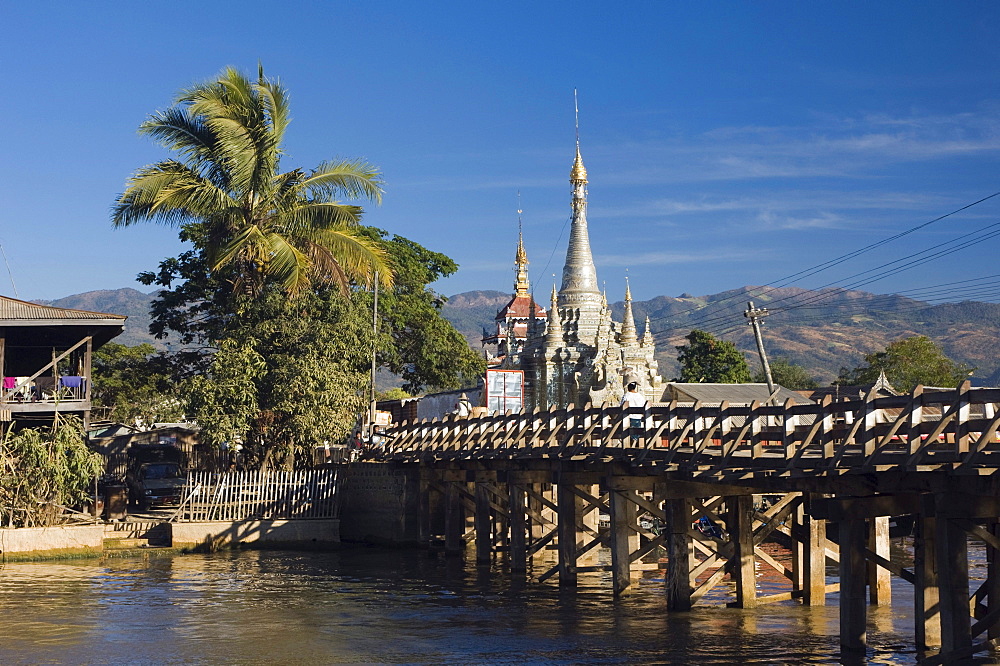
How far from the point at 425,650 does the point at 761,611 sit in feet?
22.9

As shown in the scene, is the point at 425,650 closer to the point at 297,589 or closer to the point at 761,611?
the point at 761,611

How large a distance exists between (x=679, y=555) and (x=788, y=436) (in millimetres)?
5266

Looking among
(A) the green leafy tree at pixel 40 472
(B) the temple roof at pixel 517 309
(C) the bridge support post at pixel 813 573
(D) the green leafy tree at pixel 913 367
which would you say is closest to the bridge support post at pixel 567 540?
(C) the bridge support post at pixel 813 573

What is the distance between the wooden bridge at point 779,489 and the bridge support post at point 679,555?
32mm

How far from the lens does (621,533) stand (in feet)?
81.8

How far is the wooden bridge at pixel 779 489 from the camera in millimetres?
15594

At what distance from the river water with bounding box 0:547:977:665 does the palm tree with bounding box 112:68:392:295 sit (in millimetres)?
12739

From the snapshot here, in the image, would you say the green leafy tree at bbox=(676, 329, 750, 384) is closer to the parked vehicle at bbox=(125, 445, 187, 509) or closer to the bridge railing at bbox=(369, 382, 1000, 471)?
the parked vehicle at bbox=(125, 445, 187, 509)

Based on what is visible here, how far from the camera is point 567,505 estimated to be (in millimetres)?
27359

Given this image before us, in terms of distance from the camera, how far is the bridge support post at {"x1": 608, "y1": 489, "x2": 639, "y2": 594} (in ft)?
81.3

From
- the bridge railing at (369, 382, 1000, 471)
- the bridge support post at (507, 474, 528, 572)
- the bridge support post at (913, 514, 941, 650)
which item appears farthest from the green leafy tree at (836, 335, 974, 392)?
the bridge support post at (913, 514, 941, 650)

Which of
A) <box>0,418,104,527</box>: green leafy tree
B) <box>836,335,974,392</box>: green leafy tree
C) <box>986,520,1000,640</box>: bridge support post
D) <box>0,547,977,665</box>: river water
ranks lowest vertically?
<box>0,547,977,665</box>: river water

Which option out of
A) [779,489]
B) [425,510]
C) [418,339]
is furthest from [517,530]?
[418,339]

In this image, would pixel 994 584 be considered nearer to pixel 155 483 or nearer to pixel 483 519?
pixel 483 519
